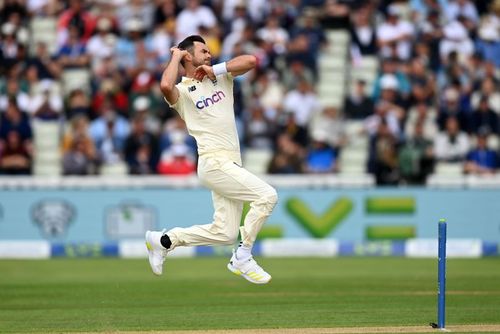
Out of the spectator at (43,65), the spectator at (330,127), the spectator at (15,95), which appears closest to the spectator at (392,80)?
the spectator at (330,127)

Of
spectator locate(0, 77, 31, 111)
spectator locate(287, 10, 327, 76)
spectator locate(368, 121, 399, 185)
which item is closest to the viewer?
spectator locate(368, 121, 399, 185)

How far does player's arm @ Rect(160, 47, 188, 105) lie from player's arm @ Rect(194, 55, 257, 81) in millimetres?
177

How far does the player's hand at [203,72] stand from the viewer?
30.3 ft

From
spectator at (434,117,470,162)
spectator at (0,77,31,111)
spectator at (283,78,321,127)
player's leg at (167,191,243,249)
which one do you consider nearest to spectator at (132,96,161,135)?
spectator at (0,77,31,111)

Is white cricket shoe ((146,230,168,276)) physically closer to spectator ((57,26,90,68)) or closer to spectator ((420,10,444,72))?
spectator ((57,26,90,68))

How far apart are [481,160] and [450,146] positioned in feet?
1.58

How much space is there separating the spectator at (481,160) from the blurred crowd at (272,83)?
0.8 inches

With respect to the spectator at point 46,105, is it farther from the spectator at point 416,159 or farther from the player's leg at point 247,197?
the player's leg at point 247,197

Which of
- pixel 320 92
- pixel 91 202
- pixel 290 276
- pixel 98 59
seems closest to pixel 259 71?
pixel 320 92

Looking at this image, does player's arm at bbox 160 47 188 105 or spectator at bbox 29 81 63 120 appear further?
spectator at bbox 29 81 63 120

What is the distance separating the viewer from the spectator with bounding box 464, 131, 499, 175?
55.5ft

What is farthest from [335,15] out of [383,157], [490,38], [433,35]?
[383,157]

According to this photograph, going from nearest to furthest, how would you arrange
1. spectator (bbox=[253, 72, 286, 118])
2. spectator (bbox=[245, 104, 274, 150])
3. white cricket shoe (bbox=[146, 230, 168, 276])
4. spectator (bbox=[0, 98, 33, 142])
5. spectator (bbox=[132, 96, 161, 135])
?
white cricket shoe (bbox=[146, 230, 168, 276]), spectator (bbox=[0, 98, 33, 142]), spectator (bbox=[245, 104, 274, 150]), spectator (bbox=[132, 96, 161, 135]), spectator (bbox=[253, 72, 286, 118])

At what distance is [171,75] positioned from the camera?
9.14 meters
